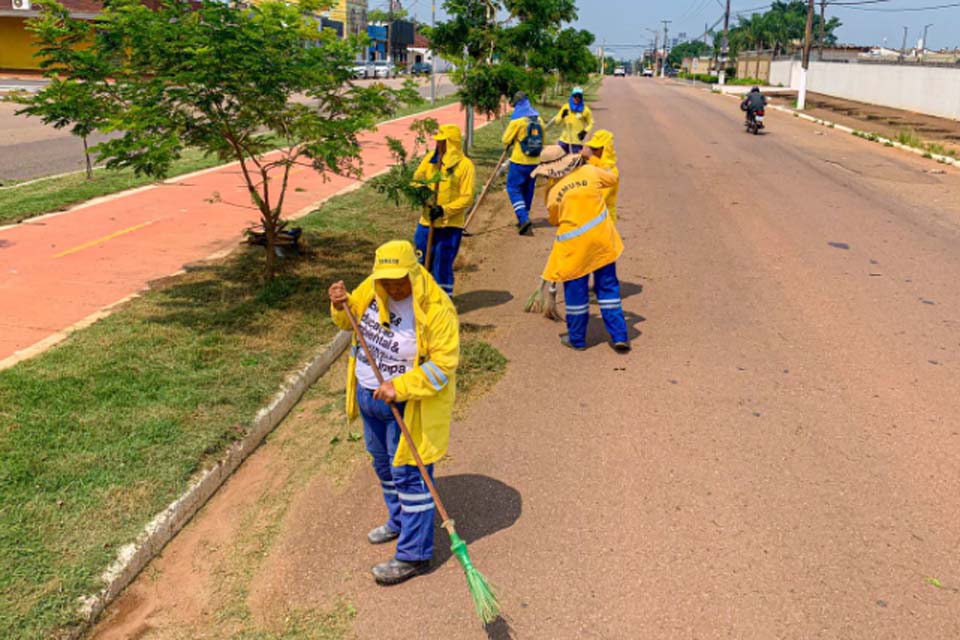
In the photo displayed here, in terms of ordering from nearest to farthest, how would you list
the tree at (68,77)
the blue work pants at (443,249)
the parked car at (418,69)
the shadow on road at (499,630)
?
the shadow on road at (499,630) → the tree at (68,77) → the blue work pants at (443,249) → the parked car at (418,69)

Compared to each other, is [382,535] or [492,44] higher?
[492,44]

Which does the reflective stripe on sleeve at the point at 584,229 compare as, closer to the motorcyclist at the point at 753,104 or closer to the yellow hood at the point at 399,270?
the yellow hood at the point at 399,270

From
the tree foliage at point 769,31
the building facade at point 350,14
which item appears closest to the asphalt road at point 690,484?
the building facade at point 350,14

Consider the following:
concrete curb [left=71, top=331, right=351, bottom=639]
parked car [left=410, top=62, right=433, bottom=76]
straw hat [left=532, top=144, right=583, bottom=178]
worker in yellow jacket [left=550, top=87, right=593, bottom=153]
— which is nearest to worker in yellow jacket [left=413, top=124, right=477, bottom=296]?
straw hat [left=532, top=144, right=583, bottom=178]

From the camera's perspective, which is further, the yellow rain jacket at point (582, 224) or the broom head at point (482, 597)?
the yellow rain jacket at point (582, 224)

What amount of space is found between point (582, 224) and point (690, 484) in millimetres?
2612

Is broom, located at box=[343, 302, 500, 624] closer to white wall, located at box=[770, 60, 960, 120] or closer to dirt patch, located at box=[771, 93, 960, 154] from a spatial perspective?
dirt patch, located at box=[771, 93, 960, 154]

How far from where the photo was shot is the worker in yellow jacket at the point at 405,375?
381 centimetres

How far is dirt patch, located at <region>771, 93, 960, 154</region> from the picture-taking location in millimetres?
24375

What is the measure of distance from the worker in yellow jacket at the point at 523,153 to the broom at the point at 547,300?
2.81 m

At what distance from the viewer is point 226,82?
645cm

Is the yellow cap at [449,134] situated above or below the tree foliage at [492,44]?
below

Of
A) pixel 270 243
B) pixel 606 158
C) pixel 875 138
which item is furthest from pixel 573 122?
pixel 875 138

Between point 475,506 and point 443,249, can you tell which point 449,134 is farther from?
point 475,506
